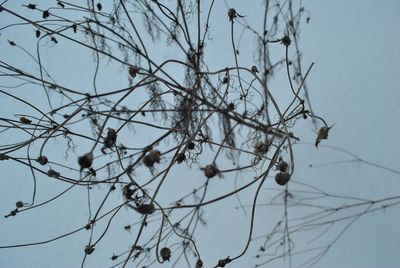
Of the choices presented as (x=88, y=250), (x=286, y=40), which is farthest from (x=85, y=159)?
(x=286, y=40)

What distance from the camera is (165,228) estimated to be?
2.56 ft

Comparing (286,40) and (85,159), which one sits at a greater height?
(286,40)

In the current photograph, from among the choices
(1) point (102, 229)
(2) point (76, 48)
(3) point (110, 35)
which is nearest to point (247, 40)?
(3) point (110, 35)

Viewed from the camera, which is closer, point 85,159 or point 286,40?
point 85,159

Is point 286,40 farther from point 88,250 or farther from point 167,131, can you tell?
point 88,250

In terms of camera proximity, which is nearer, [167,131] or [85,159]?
→ [85,159]

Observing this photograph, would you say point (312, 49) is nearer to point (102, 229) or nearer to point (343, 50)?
point (343, 50)

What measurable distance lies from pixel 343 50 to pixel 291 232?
434 millimetres

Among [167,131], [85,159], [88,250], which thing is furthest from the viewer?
[167,131]

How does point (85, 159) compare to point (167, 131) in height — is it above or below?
below

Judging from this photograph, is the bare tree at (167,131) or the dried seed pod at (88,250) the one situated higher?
the bare tree at (167,131)

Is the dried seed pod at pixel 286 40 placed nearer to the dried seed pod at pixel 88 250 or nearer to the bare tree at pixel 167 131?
the bare tree at pixel 167 131

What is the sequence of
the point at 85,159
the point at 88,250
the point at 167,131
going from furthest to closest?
the point at 167,131 < the point at 88,250 < the point at 85,159

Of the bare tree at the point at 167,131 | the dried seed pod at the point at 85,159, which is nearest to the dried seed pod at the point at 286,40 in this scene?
the bare tree at the point at 167,131
